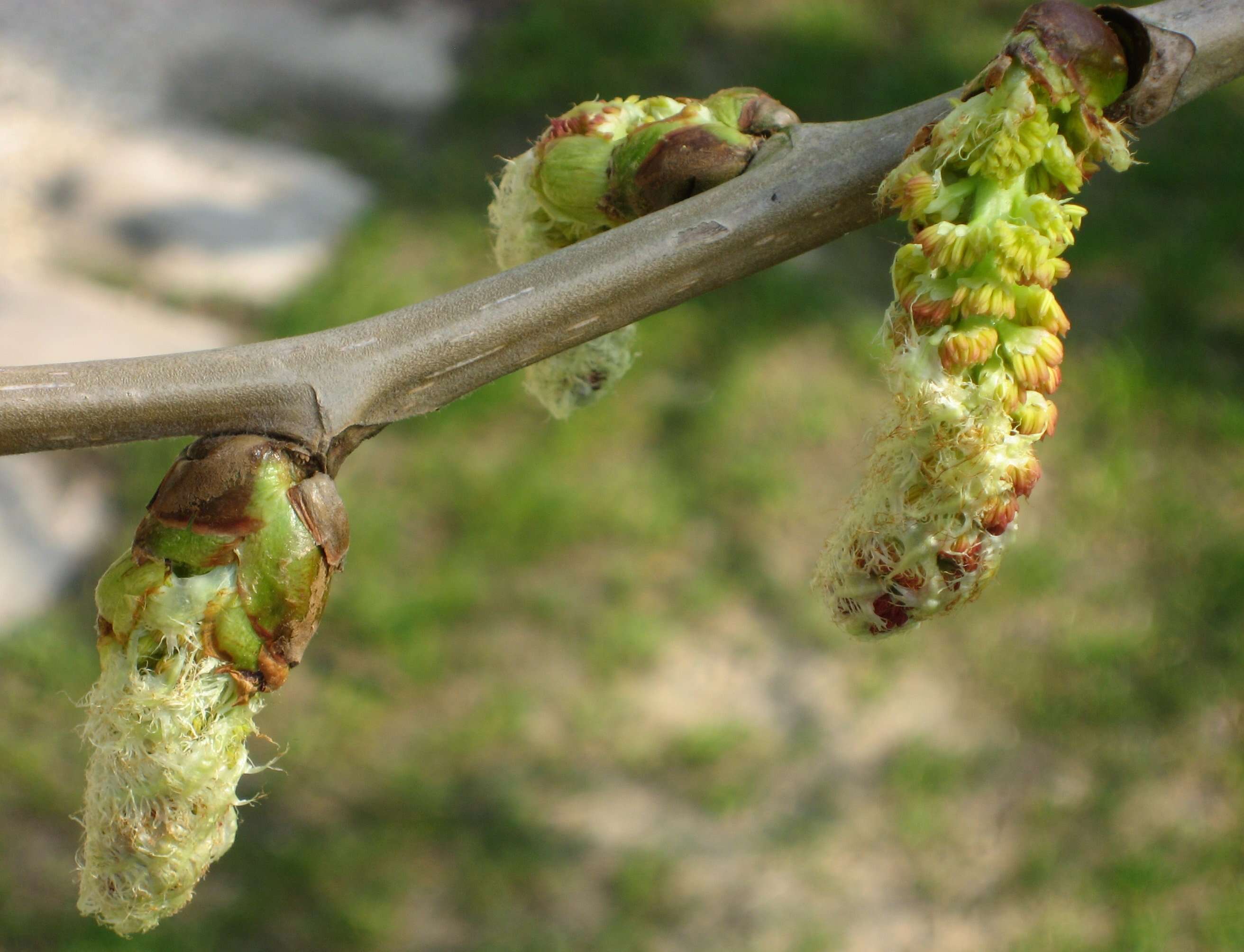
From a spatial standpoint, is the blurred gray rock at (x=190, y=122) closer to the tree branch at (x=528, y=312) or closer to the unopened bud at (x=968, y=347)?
the tree branch at (x=528, y=312)

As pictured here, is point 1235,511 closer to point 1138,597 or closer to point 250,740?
point 1138,597

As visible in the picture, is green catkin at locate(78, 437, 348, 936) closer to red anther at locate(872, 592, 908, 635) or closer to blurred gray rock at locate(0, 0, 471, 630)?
red anther at locate(872, 592, 908, 635)

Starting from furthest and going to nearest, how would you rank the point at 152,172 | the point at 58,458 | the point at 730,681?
the point at 152,172 → the point at 58,458 → the point at 730,681

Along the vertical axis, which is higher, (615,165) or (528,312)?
(615,165)

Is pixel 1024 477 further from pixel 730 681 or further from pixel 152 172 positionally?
pixel 152 172

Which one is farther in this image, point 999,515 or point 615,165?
point 615,165

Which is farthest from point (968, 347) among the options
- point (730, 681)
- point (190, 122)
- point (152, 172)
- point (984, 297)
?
point (190, 122)

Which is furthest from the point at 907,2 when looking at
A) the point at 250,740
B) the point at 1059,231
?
the point at 1059,231

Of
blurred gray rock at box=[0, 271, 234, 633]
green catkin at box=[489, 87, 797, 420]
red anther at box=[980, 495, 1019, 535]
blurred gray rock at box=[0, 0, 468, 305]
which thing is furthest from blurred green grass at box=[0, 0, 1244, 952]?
red anther at box=[980, 495, 1019, 535]
